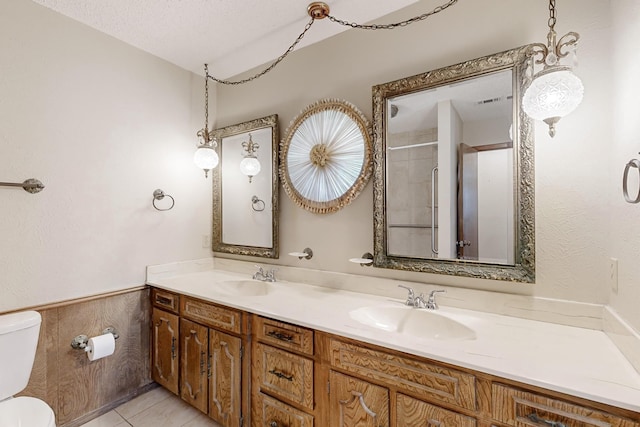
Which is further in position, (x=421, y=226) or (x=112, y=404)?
(x=112, y=404)

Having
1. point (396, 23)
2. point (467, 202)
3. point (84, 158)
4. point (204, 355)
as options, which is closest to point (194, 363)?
point (204, 355)

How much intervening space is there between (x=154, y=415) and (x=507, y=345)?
7.00 ft

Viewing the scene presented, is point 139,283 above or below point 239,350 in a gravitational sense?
above

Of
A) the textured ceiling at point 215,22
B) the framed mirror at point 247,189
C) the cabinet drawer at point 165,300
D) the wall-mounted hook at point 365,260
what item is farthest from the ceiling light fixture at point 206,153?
the wall-mounted hook at point 365,260

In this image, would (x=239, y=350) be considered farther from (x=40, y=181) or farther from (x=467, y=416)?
(x=40, y=181)

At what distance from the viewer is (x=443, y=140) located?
1.53 metres

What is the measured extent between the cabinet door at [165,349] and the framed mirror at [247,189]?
67cm

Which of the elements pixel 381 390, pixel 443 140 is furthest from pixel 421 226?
pixel 381 390

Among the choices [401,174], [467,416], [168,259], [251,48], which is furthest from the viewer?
[168,259]

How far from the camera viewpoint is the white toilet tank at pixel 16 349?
54.6 inches

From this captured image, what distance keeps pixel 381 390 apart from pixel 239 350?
2.69 ft

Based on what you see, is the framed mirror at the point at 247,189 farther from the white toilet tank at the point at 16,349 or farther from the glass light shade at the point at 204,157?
the white toilet tank at the point at 16,349

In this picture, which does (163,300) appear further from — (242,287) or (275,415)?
(275,415)

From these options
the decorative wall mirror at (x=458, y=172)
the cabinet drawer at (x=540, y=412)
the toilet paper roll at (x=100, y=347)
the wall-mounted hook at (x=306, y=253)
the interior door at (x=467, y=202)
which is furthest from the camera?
the wall-mounted hook at (x=306, y=253)
